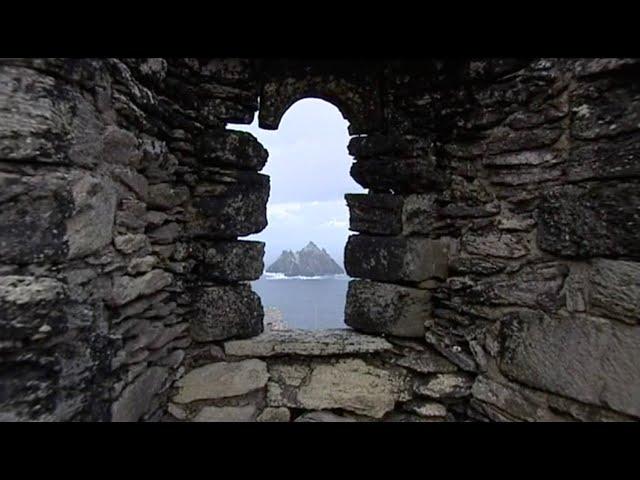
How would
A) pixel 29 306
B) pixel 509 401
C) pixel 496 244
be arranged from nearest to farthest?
pixel 29 306 → pixel 509 401 → pixel 496 244

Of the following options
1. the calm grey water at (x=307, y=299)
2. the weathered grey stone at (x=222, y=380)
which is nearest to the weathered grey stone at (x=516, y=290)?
the calm grey water at (x=307, y=299)

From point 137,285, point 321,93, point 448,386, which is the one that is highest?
point 321,93

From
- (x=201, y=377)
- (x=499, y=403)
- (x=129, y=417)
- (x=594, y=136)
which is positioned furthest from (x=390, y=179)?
(x=129, y=417)

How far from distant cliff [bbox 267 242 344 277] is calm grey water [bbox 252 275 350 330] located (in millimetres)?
126

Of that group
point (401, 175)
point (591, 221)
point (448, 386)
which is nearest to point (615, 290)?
point (591, 221)

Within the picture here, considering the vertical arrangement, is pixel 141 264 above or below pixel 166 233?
below

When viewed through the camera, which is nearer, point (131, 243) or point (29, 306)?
point (29, 306)

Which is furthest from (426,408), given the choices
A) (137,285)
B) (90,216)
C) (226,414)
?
(90,216)

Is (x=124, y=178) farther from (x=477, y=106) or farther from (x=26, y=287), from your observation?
(x=477, y=106)

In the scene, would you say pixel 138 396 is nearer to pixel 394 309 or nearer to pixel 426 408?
pixel 394 309

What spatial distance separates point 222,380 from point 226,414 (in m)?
0.19

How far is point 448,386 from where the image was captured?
2238 millimetres

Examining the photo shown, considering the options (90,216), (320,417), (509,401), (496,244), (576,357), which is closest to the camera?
(90,216)

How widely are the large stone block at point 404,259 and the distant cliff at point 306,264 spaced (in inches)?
64.5
